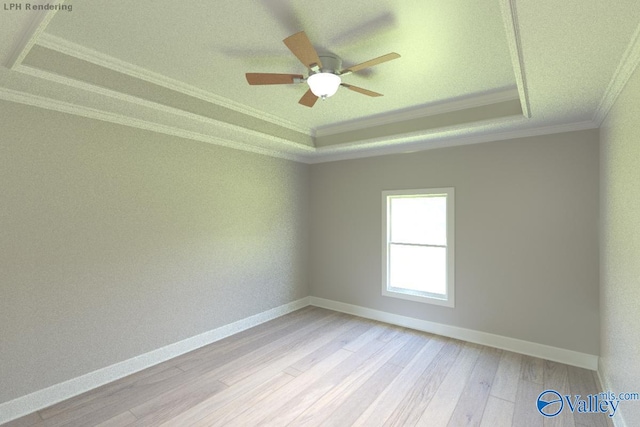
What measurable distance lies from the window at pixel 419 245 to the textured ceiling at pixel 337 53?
0.94m

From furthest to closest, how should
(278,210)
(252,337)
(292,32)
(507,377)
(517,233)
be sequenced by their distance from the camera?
(278,210) < (252,337) < (517,233) < (507,377) < (292,32)

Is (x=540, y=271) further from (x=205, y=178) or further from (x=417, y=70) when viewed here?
(x=205, y=178)

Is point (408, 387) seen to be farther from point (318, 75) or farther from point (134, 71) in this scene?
point (134, 71)

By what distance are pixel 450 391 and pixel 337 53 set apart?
284 centimetres

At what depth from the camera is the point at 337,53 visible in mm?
2137

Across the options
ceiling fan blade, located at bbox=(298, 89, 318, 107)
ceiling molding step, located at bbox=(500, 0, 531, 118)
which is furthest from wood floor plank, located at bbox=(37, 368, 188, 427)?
ceiling molding step, located at bbox=(500, 0, 531, 118)

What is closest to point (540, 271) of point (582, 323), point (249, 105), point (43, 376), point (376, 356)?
point (582, 323)

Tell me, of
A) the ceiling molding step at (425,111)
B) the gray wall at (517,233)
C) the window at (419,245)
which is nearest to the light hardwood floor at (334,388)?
the gray wall at (517,233)

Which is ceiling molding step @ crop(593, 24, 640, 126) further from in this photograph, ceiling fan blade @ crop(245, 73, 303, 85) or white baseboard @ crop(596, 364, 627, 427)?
white baseboard @ crop(596, 364, 627, 427)

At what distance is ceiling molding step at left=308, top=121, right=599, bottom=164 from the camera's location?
2960mm

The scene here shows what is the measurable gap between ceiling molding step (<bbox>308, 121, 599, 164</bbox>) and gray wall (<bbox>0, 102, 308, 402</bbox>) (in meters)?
1.11

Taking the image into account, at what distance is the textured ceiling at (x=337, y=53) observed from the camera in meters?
1.56

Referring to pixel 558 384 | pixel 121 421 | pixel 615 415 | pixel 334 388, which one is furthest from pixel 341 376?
pixel 615 415

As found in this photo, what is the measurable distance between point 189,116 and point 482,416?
341 cm
